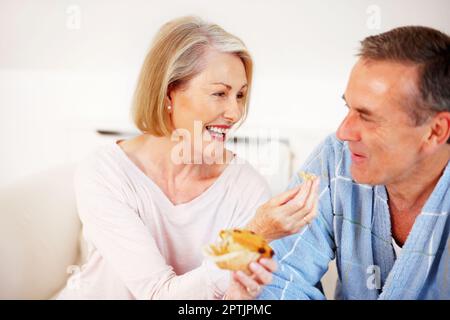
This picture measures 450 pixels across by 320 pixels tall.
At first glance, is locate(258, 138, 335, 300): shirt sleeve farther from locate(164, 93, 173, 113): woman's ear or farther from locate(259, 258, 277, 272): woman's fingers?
locate(164, 93, 173, 113): woman's ear

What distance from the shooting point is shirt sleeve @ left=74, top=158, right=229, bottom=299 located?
117 cm

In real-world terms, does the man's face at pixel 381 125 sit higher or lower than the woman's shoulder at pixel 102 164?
higher

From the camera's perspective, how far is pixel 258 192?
127 centimetres

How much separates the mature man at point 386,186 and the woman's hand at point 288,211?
0.14m

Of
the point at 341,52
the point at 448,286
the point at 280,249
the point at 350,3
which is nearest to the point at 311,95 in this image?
the point at 341,52

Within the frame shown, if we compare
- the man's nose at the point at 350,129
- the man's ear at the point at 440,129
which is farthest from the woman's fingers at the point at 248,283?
the man's ear at the point at 440,129

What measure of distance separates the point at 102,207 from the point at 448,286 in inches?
28.9

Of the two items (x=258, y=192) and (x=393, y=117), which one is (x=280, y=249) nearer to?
(x=258, y=192)

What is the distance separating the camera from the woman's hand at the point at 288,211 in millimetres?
1080

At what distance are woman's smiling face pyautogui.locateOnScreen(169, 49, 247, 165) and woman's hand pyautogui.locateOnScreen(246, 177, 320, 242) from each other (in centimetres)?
22

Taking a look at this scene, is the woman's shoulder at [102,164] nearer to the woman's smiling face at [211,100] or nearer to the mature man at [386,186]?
the woman's smiling face at [211,100]

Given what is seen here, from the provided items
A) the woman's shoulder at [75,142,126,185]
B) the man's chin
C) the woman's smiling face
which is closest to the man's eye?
the man's chin

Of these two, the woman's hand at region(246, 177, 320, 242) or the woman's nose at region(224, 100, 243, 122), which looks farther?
the woman's nose at region(224, 100, 243, 122)
